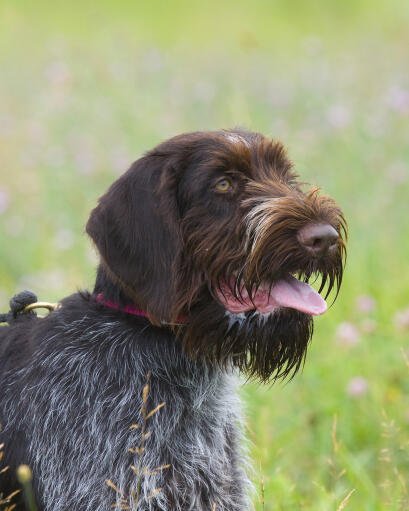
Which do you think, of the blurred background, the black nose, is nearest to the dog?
the black nose

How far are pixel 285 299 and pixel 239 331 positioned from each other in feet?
0.76

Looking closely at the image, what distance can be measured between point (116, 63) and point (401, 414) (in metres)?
5.46

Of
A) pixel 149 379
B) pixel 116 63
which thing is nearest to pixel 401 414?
pixel 149 379

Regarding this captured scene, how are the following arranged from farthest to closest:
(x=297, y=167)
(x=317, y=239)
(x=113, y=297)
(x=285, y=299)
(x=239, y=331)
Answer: (x=297, y=167) → (x=113, y=297) → (x=239, y=331) → (x=285, y=299) → (x=317, y=239)

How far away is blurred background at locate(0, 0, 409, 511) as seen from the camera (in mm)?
4133

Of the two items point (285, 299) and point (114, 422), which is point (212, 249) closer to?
point (285, 299)

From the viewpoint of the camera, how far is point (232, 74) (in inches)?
340

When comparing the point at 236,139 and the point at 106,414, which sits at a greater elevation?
the point at 236,139

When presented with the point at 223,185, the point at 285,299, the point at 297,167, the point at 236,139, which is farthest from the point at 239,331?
the point at 297,167

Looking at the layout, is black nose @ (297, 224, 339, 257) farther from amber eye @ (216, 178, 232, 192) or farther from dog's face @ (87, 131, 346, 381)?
amber eye @ (216, 178, 232, 192)

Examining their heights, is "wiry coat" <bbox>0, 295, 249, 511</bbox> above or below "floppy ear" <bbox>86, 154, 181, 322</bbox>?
below

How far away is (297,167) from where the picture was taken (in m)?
6.42

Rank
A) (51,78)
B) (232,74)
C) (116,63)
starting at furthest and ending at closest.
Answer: (232,74), (116,63), (51,78)

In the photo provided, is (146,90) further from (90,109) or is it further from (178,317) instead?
(178,317)
